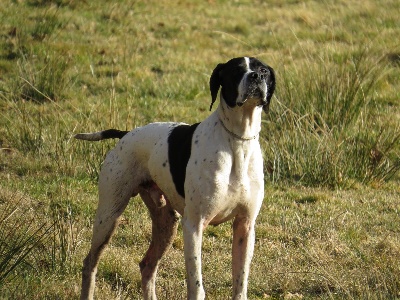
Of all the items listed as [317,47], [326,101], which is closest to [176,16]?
[317,47]

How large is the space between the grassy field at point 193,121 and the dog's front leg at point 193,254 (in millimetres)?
765

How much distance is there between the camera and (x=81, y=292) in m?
5.94

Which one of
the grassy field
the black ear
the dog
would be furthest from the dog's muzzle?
the grassy field

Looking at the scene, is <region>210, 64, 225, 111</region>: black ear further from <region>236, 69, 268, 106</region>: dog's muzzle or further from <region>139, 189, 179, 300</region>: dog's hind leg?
<region>139, 189, 179, 300</region>: dog's hind leg

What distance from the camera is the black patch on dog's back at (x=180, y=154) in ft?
17.9

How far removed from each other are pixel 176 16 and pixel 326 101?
6.33 metres

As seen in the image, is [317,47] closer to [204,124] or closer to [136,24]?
[136,24]

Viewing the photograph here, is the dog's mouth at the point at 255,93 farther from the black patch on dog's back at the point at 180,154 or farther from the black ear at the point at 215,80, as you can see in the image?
the black patch on dog's back at the point at 180,154

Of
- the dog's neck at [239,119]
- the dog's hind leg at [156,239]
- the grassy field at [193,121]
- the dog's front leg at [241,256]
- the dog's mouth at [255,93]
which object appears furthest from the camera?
the grassy field at [193,121]

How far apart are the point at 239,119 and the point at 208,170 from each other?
370 mm

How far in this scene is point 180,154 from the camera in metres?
5.50

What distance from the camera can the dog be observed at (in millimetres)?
5230

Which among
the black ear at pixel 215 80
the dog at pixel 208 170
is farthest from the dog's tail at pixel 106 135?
the black ear at pixel 215 80

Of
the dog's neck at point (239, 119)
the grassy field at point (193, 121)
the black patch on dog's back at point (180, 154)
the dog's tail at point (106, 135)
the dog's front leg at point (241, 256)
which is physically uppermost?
the dog's neck at point (239, 119)
